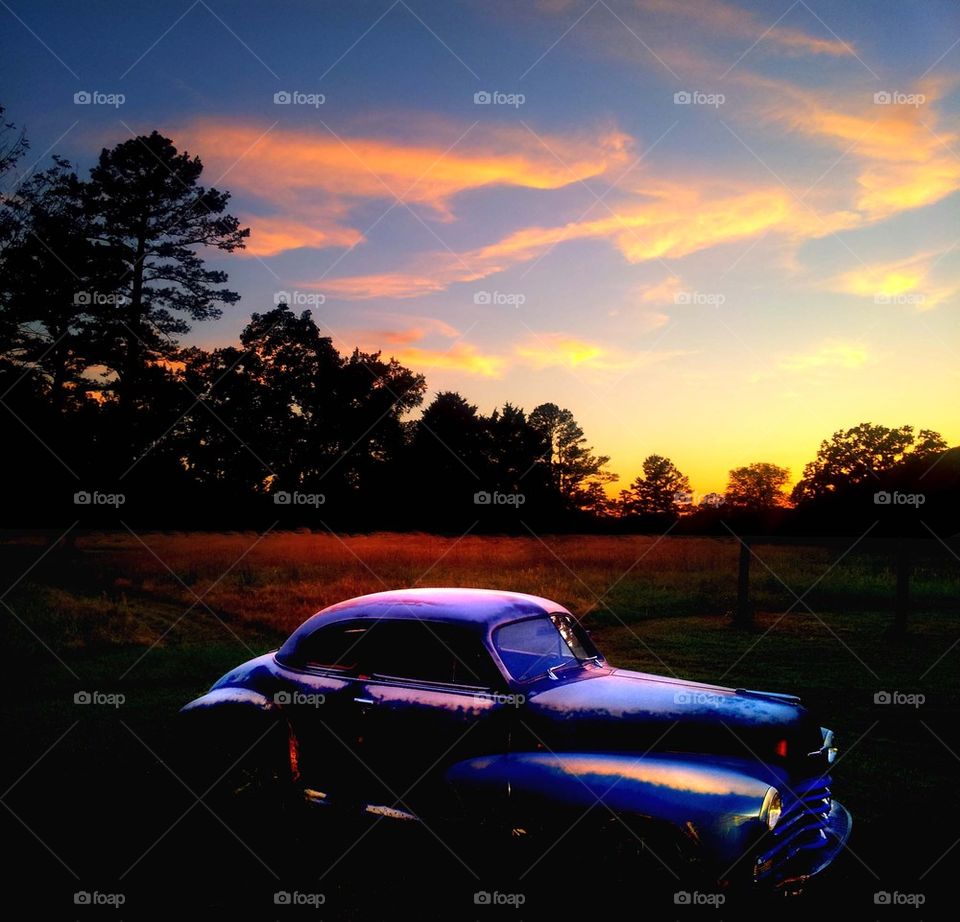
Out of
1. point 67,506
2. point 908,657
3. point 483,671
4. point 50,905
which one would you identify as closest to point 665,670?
point 908,657

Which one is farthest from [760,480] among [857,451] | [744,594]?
[744,594]

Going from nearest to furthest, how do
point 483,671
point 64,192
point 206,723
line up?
point 483,671
point 206,723
point 64,192

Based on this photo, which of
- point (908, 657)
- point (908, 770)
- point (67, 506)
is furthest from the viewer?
point (67, 506)

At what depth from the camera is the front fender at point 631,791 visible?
3662mm

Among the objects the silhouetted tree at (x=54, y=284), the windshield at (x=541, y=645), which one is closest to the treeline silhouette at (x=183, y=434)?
the silhouetted tree at (x=54, y=284)

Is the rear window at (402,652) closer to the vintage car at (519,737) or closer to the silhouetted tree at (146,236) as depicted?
the vintage car at (519,737)

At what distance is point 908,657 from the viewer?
→ 1151 centimetres

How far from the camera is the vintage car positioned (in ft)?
12.5

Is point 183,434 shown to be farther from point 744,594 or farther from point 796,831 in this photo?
point 796,831

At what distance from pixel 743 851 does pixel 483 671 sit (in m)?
1.67

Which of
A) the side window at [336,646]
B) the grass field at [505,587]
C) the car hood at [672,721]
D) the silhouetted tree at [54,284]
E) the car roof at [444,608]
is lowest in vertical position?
the grass field at [505,587]

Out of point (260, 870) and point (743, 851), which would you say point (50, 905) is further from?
point (743, 851)

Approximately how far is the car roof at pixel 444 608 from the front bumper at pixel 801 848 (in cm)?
192

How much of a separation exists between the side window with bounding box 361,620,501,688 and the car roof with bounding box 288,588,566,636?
68 mm
